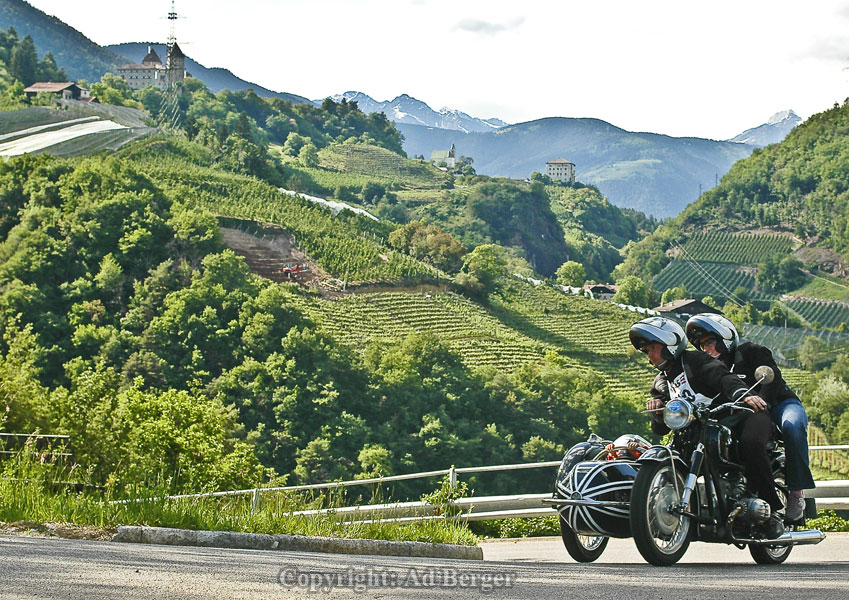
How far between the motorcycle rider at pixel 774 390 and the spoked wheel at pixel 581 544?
1.09 m

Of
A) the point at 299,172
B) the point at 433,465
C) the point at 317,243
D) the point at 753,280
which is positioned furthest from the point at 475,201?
the point at 433,465

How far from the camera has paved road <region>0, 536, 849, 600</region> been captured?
3705mm

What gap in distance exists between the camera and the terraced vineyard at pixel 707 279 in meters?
128

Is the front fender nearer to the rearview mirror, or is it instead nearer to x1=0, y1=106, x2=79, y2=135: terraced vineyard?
the rearview mirror

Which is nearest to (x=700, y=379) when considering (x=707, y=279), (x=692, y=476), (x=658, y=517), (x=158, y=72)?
(x=692, y=476)

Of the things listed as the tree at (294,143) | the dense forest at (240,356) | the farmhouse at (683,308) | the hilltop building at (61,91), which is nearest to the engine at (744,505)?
the dense forest at (240,356)

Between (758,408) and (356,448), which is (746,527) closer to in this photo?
(758,408)

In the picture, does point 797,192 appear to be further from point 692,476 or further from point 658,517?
point 658,517

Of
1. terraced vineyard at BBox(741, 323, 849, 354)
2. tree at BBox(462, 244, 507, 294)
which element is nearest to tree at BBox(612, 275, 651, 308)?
terraced vineyard at BBox(741, 323, 849, 354)

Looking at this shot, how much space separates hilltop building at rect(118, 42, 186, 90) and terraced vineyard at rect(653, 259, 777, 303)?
3174 inches

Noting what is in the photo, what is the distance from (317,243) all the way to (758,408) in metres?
79.6

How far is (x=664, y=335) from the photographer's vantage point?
19.2 feet

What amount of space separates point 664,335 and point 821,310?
12167cm

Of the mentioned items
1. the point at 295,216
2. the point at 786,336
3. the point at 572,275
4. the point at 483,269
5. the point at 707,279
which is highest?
the point at 295,216
